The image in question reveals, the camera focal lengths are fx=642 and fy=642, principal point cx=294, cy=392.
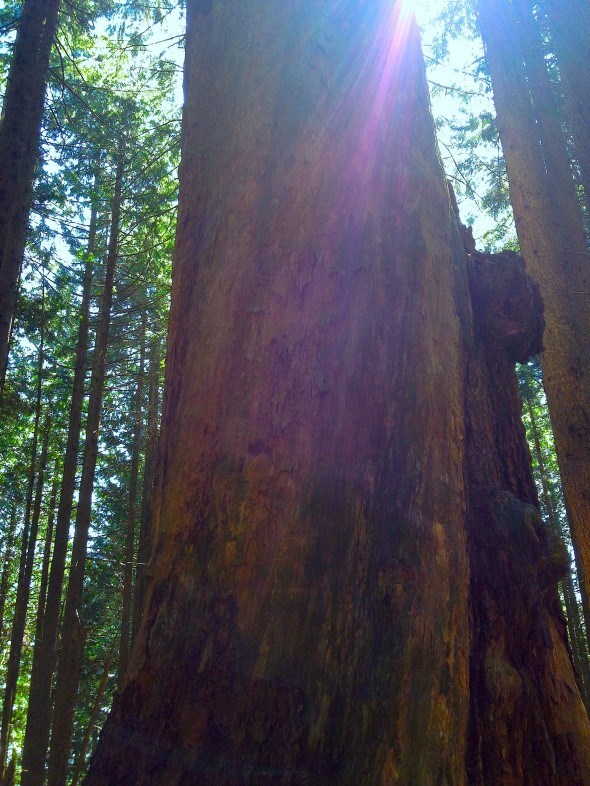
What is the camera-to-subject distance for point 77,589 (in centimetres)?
1052

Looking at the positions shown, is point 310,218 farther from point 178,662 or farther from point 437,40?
point 437,40

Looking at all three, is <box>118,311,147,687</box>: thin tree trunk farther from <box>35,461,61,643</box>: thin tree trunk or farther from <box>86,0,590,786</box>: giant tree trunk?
<box>86,0,590,786</box>: giant tree trunk

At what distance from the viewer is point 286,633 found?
1607 millimetres

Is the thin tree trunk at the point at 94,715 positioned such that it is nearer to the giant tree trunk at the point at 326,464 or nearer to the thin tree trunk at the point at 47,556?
the giant tree trunk at the point at 326,464

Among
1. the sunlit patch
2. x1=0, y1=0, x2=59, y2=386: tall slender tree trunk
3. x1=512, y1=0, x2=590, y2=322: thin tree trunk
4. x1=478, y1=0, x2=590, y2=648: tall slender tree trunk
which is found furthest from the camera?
x1=512, y1=0, x2=590, y2=322: thin tree trunk

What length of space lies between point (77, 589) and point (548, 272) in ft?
28.0

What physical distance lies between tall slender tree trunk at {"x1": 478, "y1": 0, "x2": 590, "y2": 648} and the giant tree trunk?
4192mm

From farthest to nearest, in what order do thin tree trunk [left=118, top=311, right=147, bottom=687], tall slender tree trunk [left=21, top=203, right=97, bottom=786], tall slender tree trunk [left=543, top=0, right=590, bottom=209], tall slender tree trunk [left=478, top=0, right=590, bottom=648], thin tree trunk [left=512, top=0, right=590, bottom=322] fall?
thin tree trunk [left=118, top=311, right=147, bottom=687] → tall slender tree trunk [left=21, top=203, right=97, bottom=786] → tall slender tree trunk [left=543, top=0, right=590, bottom=209] → thin tree trunk [left=512, top=0, right=590, bottom=322] → tall slender tree trunk [left=478, top=0, right=590, bottom=648]

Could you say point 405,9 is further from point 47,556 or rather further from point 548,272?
point 47,556

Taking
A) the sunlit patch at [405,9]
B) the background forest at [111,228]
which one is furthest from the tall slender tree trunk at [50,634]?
the sunlit patch at [405,9]

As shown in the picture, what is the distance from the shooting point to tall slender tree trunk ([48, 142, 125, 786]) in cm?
947

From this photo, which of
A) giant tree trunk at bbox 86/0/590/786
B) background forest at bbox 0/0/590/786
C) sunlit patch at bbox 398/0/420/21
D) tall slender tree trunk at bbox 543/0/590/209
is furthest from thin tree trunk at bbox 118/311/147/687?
sunlit patch at bbox 398/0/420/21

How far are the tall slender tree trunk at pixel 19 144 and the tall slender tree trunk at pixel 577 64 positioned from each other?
635cm

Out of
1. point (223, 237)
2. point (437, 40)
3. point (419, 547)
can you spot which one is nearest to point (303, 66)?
point (223, 237)
